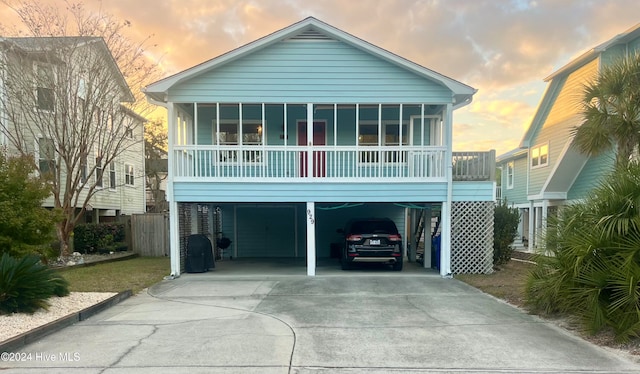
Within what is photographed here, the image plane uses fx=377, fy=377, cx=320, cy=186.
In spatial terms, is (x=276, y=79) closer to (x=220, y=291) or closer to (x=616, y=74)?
(x=220, y=291)

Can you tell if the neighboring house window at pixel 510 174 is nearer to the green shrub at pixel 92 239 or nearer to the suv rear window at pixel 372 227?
the suv rear window at pixel 372 227

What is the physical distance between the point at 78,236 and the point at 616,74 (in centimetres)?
1850

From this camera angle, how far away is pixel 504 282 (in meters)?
9.70

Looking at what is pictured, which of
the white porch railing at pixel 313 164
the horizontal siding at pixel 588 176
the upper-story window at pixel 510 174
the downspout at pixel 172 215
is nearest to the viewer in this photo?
the downspout at pixel 172 215

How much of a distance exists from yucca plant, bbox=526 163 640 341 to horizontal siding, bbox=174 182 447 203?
15.8 ft

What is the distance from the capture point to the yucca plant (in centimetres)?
493

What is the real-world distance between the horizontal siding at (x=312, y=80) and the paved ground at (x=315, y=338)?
5.55 metres

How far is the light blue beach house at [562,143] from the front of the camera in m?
13.7

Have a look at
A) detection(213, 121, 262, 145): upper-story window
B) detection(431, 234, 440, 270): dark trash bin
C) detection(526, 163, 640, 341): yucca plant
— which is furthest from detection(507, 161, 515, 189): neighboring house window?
detection(526, 163, 640, 341): yucca plant

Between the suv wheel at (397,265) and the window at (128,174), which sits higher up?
the window at (128,174)

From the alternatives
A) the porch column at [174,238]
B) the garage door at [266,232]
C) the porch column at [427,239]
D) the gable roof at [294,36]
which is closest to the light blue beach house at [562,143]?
the porch column at [427,239]

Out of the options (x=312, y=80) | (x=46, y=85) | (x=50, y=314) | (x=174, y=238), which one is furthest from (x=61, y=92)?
(x=50, y=314)

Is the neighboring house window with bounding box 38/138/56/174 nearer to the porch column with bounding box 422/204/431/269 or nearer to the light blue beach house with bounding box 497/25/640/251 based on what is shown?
the porch column with bounding box 422/204/431/269

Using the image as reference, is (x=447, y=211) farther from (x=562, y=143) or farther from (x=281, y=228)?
(x=562, y=143)
